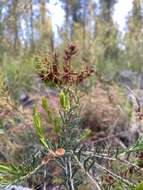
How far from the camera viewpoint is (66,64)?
52.1 inches

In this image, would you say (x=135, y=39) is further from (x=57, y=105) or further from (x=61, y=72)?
(x=61, y=72)

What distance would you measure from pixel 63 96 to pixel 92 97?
3550 millimetres

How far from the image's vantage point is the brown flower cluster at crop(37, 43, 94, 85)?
1.30 m

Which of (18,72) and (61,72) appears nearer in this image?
(61,72)

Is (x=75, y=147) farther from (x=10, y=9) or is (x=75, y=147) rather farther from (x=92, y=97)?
(x=92, y=97)

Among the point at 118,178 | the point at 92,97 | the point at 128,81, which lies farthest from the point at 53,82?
the point at 128,81

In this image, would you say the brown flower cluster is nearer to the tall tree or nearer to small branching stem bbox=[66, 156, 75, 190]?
small branching stem bbox=[66, 156, 75, 190]

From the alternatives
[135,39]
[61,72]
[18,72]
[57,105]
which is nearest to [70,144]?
[61,72]

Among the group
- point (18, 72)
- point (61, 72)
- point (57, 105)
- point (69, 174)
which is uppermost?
point (61, 72)

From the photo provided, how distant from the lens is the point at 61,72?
52.1 inches

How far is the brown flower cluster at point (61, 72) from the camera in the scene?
1.30 meters

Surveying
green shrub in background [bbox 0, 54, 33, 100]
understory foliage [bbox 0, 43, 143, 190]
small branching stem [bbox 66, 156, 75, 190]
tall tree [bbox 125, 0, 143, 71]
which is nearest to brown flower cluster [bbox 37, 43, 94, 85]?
understory foliage [bbox 0, 43, 143, 190]

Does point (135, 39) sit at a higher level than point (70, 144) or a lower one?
lower

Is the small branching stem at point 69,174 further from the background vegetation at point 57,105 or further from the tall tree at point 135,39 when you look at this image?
the tall tree at point 135,39
